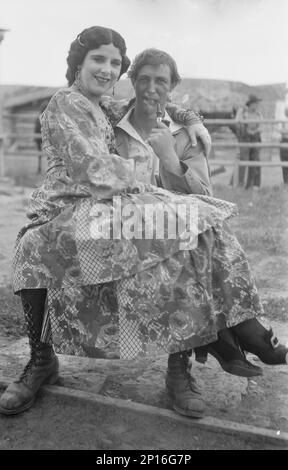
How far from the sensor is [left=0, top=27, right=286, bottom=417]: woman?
2344 mm

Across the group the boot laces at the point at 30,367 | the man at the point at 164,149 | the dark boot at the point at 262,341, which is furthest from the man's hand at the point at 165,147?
the boot laces at the point at 30,367

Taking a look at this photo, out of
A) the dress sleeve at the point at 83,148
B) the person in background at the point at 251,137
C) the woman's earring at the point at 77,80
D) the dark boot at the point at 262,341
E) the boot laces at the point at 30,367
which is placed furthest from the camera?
the person in background at the point at 251,137

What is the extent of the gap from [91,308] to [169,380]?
1.89 feet

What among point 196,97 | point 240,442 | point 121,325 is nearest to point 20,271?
point 121,325

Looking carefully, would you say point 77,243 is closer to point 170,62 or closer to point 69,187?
point 69,187

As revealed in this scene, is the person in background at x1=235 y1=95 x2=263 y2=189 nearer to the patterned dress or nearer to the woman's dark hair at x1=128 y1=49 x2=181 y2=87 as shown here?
the woman's dark hair at x1=128 y1=49 x2=181 y2=87

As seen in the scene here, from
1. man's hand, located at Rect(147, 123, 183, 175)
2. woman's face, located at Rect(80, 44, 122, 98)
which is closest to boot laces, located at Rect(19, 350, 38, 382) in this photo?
man's hand, located at Rect(147, 123, 183, 175)

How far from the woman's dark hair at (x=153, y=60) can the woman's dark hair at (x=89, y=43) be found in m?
0.09

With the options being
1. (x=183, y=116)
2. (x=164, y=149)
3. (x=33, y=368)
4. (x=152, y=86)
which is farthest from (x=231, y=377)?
(x=152, y=86)

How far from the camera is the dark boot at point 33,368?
2.55m

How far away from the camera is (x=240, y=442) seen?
2350 millimetres

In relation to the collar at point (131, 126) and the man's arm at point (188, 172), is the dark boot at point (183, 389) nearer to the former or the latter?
the man's arm at point (188, 172)

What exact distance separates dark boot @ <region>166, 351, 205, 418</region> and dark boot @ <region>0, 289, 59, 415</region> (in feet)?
2.08

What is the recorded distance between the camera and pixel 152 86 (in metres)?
2.68
